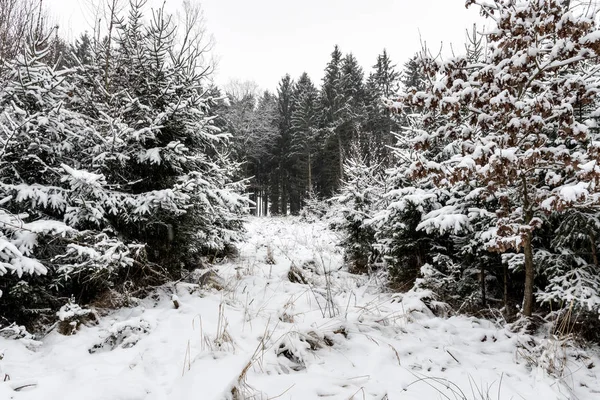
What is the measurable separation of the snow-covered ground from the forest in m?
0.41

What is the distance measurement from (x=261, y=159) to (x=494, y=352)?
28.6m

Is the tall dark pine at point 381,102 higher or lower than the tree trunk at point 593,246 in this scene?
higher

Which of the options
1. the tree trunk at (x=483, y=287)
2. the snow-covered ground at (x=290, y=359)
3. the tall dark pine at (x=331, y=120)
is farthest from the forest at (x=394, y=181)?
the tall dark pine at (x=331, y=120)

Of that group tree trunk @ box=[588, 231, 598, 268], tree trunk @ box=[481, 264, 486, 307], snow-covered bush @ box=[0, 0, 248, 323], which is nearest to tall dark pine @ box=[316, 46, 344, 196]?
snow-covered bush @ box=[0, 0, 248, 323]

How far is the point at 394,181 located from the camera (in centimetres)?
637

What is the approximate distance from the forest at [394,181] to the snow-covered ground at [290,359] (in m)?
0.41

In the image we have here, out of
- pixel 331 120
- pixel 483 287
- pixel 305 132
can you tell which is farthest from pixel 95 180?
pixel 331 120

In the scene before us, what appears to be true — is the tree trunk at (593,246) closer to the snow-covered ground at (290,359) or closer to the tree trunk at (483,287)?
the snow-covered ground at (290,359)

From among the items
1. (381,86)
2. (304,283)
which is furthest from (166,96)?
(381,86)

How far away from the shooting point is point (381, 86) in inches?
1187

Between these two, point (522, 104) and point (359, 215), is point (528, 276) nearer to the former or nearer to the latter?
point (522, 104)

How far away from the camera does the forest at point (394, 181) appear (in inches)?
122

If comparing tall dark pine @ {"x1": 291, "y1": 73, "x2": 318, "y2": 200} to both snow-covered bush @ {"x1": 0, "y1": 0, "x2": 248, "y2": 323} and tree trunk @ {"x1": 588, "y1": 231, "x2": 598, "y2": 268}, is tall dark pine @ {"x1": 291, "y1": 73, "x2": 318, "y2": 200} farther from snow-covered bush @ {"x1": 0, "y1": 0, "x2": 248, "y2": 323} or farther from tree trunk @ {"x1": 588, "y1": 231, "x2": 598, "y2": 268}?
tree trunk @ {"x1": 588, "y1": 231, "x2": 598, "y2": 268}

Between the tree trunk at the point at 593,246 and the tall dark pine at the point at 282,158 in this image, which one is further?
the tall dark pine at the point at 282,158
